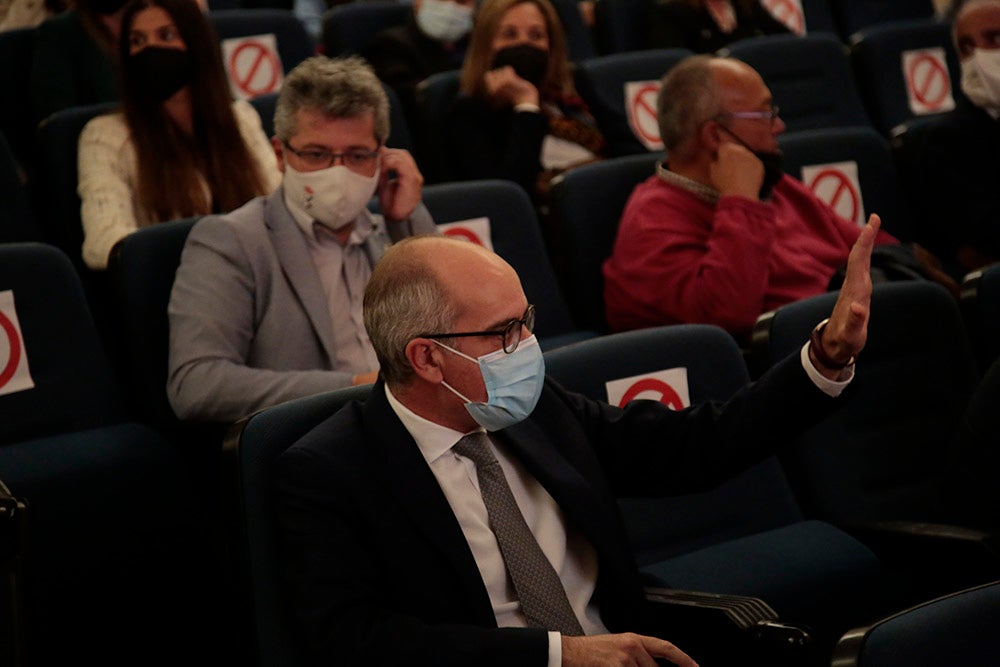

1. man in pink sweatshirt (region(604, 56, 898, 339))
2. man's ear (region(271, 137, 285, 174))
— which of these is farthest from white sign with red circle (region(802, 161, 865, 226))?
man's ear (region(271, 137, 285, 174))

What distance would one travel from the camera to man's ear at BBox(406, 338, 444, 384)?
1823 mm

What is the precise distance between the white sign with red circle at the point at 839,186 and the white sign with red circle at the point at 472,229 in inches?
38.7

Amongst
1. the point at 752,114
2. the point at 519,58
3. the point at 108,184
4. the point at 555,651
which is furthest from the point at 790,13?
the point at 555,651

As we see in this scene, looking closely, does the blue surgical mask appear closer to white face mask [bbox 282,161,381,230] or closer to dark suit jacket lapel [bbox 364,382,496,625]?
dark suit jacket lapel [bbox 364,382,496,625]

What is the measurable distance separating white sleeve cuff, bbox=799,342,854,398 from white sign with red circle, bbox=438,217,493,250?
4.37 feet

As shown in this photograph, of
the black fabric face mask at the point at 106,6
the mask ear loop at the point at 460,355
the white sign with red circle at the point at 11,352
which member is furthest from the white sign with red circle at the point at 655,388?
the black fabric face mask at the point at 106,6

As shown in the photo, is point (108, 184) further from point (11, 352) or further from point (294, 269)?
point (294, 269)

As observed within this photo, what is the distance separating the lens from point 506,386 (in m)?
1.83

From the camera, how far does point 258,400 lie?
2.38 metres

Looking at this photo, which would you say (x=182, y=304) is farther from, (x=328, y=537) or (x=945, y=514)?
(x=945, y=514)

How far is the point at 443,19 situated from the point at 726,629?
327 centimetres

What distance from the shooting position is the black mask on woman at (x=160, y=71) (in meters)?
3.30

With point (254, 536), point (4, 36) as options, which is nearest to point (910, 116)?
point (4, 36)

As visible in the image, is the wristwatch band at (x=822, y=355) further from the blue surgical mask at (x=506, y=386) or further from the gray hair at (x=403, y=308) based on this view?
the gray hair at (x=403, y=308)
